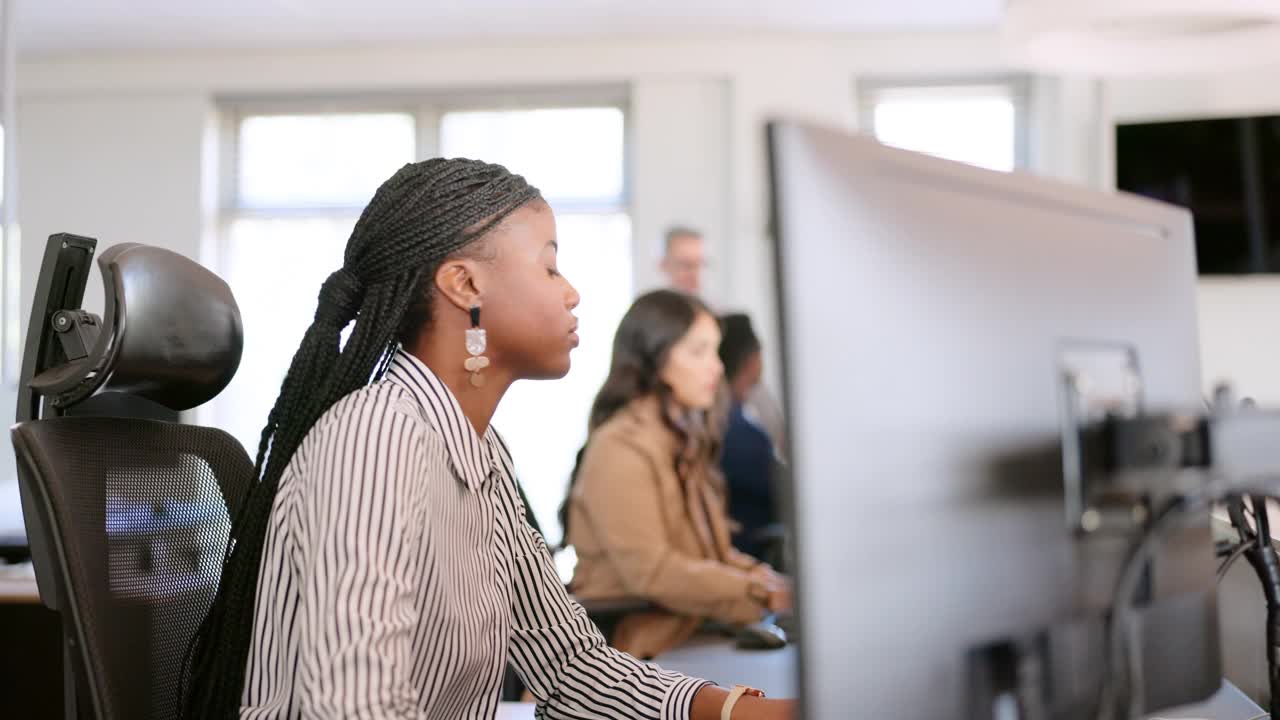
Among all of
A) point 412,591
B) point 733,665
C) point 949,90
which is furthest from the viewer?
point 949,90

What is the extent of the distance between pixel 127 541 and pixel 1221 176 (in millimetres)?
5205

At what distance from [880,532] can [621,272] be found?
17.3 ft

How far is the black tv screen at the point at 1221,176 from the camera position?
509cm

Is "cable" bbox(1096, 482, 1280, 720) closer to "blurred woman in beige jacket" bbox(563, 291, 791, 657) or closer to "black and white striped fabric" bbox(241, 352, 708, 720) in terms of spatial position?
"black and white striped fabric" bbox(241, 352, 708, 720)

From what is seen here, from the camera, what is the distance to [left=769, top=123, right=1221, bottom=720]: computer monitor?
1.92 feet

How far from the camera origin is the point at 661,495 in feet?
8.08

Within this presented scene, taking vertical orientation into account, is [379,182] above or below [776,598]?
above

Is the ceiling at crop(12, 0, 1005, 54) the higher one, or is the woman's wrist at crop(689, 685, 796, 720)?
the ceiling at crop(12, 0, 1005, 54)

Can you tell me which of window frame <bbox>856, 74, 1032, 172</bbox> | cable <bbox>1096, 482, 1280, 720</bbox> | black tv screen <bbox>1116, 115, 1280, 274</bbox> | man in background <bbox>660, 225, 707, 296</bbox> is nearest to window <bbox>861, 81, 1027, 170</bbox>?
window frame <bbox>856, 74, 1032, 172</bbox>

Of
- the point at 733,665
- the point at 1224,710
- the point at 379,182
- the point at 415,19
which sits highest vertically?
the point at 415,19

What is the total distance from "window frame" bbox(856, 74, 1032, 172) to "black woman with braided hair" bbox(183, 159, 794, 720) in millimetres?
4798

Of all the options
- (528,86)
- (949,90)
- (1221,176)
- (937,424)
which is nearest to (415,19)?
(528,86)

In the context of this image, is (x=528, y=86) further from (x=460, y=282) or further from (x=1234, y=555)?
(x=1234, y=555)

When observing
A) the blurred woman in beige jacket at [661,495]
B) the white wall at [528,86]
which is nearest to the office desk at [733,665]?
the blurred woman in beige jacket at [661,495]
